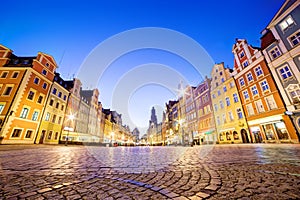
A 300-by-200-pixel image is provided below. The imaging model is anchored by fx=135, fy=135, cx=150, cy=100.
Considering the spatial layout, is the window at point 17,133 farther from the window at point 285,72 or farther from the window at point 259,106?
the window at point 285,72

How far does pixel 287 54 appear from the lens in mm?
17156

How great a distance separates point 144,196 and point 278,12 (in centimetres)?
2790

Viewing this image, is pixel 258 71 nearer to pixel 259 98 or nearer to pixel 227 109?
pixel 259 98

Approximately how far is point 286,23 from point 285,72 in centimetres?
663

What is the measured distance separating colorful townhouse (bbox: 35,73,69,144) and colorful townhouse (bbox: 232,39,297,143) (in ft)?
117

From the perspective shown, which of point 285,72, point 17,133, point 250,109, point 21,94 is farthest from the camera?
point 250,109

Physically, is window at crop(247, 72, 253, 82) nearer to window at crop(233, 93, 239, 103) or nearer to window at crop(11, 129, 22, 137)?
window at crop(233, 93, 239, 103)

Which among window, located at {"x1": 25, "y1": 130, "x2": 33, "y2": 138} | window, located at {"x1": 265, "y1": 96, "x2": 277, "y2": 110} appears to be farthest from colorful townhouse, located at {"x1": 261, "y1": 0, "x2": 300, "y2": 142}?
window, located at {"x1": 25, "y1": 130, "x2": 33, "y2": 138}

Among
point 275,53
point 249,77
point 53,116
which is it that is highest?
point 275,53

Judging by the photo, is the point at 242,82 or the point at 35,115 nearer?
the point at 35,115

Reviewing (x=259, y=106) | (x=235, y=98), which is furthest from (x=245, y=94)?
(x=259, y=106)

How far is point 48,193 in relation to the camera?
2133mm

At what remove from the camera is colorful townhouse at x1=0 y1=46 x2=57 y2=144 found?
1912 cm

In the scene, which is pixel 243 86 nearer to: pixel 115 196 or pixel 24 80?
pixel 115 196
